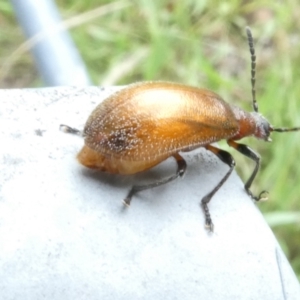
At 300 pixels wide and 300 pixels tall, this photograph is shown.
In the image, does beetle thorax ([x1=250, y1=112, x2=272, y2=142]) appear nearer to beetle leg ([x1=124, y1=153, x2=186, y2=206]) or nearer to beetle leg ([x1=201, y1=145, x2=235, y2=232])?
beetle leg ([x1=201, y1=145, x2=235, y2=232])

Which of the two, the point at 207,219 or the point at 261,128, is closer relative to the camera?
the point at 207,219

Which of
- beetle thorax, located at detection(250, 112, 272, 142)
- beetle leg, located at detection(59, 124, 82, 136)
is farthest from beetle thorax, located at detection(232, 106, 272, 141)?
beetle leg, located at detection(59, 124, 82, 136)

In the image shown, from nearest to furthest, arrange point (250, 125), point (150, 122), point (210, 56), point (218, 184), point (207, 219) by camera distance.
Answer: point (207, 219)
point (218, 184)
point (150, 122)
point (250, 125)
point (210, 56)

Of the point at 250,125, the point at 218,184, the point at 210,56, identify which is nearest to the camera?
the point at 218,184

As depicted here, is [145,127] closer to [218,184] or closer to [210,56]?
[218,184]

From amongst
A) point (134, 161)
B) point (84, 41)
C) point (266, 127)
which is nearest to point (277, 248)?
point (134, 161)

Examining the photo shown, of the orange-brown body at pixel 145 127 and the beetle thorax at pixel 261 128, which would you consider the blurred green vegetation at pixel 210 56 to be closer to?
the beetle thorax at pixel 261 128

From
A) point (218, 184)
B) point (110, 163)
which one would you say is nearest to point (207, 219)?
point (218, 184)
